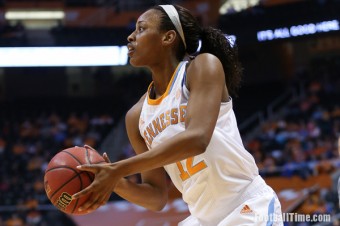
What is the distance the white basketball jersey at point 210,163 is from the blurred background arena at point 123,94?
24.9ft

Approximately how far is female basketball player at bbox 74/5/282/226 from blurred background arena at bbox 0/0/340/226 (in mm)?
7540

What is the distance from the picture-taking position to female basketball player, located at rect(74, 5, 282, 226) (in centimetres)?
267

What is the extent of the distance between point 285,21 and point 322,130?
3108mm

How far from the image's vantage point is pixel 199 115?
8.27 feet

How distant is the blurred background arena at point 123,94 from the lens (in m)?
11.7

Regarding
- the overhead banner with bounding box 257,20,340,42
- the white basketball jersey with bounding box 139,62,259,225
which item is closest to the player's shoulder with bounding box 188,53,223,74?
the white basketball jersey with bounding box 139,62,259,225

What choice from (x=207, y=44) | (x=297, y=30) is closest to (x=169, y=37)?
(x=207, y=44)

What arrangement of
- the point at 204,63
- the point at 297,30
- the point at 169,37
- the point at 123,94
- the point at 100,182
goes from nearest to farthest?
1. the point at 100,182
2. the point at 204,63
3. the point at 169,37
4. the point at 297,30
5. the point at 123,94

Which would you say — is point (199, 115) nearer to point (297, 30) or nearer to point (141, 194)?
point (141, 194)

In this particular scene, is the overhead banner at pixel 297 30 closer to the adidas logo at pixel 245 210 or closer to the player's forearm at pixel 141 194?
the player's forearm at pixel 141 194

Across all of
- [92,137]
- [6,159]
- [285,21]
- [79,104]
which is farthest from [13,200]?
[285,21]

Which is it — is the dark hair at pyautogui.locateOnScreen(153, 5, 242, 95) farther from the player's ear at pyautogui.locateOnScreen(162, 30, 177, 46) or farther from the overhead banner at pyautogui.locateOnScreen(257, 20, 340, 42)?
the overhead banner at pyautogui.locateOnScreen(257, 20, 340, 42)

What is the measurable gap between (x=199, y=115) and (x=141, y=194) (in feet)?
2.45

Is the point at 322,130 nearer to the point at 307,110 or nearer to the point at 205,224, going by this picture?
the point at 307,110
